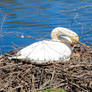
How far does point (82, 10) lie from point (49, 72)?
7960 mm

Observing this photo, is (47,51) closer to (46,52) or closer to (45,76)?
(46,52)

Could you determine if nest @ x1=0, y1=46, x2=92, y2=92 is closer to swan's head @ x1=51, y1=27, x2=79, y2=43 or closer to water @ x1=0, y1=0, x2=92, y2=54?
swan's head @ x1=51, y1=27, x2=79, y2=43

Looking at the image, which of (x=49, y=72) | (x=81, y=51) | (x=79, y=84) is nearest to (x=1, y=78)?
(x=49, y=72)

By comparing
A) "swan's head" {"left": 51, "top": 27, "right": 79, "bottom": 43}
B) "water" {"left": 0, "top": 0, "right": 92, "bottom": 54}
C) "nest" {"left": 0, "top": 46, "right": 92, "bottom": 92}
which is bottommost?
"nest" {"left": 0, "top": 46, "right": 92, "bottom": 92}

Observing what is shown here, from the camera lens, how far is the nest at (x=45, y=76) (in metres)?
7.05

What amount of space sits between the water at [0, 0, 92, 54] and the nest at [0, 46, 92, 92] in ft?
13.5

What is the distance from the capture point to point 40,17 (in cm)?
1463

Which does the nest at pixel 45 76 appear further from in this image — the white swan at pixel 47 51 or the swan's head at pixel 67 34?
the swan's head at pixel 67 34

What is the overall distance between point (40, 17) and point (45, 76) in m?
7.52

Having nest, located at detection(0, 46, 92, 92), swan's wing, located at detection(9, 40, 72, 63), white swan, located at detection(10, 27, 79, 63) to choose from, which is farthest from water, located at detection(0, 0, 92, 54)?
nest, located at detection(0, 46, 92, 92)

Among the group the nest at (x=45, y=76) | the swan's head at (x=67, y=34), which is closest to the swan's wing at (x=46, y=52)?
the nest at (x=45, y=76)

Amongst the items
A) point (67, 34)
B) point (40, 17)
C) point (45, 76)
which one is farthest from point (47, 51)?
point (40, 17)

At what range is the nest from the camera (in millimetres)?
7051

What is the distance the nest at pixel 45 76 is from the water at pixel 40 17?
A: 13.5ft
